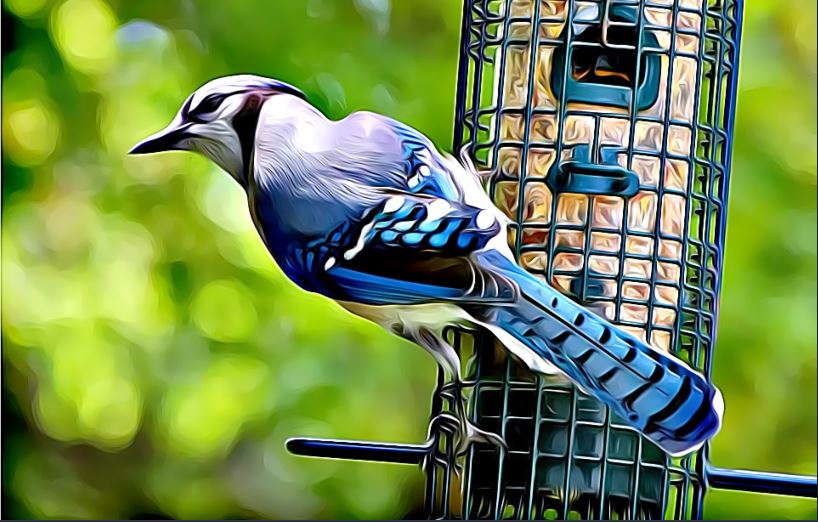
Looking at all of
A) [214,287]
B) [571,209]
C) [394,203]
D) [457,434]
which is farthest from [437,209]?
[214,287]

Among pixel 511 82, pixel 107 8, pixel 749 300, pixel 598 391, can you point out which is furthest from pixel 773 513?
pixel 107 8

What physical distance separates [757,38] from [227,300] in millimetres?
875

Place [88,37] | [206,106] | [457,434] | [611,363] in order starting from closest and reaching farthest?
1. [611,363]
2. [457,434]
3. [206,106]
4. [88,37]

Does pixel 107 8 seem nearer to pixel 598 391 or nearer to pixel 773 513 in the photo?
pixel 598 391

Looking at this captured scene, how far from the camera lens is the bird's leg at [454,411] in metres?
1.25

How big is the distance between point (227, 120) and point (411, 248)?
31 cm

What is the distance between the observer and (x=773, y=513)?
5.56 feet

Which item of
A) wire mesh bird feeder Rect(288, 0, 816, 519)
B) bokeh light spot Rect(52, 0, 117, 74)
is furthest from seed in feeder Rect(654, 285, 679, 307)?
bokeh light spot Rect(52, 0, 117, 74)

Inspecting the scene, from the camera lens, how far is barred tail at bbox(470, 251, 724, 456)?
3.84 feet

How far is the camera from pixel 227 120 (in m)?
1.35

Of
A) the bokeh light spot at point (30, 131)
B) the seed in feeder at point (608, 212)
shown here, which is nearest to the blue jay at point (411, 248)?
the seed in feeder at point (608, 212)

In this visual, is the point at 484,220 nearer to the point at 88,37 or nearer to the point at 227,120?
the point at 227,120

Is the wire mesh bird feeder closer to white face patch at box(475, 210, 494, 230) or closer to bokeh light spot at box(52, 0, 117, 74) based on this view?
white face patch at box(475, 210, 494, 230)

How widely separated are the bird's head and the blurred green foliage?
233mm
